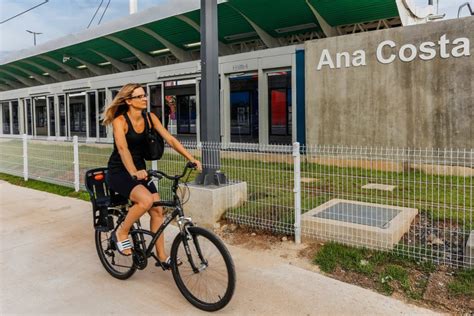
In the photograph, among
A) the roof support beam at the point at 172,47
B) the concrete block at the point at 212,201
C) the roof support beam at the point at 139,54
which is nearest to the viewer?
the concrete block at the point at 212,201

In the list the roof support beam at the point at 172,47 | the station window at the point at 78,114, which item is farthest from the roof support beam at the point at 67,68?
the roof support beam at the point at 172,47

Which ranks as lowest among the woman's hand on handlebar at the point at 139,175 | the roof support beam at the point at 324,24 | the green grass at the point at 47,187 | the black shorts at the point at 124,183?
the green grass at the point at 47,187

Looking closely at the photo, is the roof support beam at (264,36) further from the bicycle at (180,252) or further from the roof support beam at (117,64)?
the bicycle at (180,252)

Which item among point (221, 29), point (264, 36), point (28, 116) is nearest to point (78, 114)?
point (28, 116)

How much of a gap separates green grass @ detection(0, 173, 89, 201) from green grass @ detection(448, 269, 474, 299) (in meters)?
5.99

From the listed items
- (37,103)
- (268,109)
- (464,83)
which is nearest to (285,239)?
(464,83)

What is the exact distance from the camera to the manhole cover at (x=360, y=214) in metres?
4.57

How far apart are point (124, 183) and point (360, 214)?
9.24 ft

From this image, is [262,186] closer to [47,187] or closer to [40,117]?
[47,187]

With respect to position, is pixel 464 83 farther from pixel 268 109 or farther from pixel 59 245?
pixel 59 245

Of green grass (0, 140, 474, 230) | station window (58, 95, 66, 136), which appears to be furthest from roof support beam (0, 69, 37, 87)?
green grass (0, 140, 474, 230)

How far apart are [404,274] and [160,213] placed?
2244 millimetres

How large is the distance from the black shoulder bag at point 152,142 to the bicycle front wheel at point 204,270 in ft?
2.63

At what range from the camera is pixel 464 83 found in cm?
907
